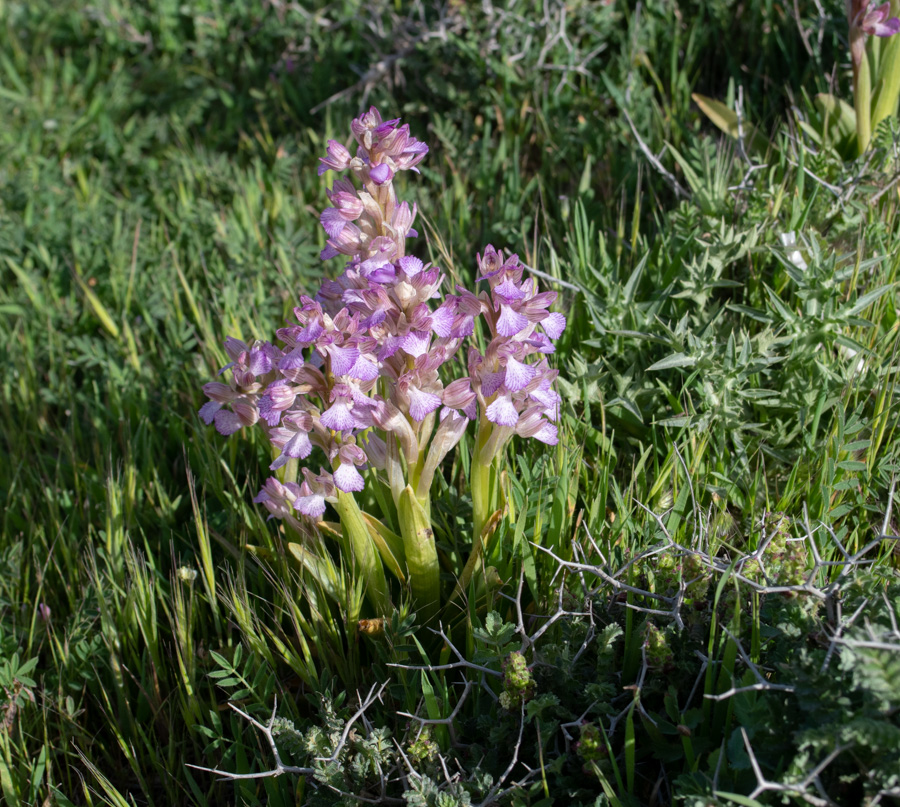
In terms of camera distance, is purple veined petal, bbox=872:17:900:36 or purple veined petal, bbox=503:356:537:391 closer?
purple veined petal, bbox=503:356:537:391

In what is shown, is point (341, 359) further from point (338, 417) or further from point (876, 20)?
point (876, 20)

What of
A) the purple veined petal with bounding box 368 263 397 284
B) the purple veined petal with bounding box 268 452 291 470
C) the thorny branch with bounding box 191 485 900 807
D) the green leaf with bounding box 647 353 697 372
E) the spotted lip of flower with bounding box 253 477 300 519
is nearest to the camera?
the thorny branch with bounding box 191 485 900 807

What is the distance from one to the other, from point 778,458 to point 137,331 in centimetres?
209

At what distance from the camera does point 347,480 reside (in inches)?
58.5

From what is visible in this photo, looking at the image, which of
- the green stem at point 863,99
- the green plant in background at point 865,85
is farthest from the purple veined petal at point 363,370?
the green stem at point 863,99

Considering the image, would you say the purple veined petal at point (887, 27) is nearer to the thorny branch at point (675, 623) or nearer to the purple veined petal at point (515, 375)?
the thorny branch at point (675, 623)

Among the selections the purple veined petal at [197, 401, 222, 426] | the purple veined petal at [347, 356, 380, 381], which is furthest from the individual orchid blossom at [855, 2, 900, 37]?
the purple veined petal at [197, 401, 222, 426]

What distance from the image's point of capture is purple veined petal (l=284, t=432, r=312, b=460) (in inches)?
59.4

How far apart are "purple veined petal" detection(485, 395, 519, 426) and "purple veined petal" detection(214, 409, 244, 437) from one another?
1.77ft

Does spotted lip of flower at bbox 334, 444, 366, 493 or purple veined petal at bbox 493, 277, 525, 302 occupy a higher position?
purple veined petal at bbox 493, 277, 525, 302

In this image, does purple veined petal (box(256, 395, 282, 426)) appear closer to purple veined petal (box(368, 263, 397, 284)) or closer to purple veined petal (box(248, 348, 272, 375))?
purple veined petal (box(248, 348, 272, 375))

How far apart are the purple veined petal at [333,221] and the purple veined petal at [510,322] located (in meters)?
0.33

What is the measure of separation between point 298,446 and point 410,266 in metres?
0.42

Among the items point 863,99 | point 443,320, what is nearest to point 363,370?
point 443,320
